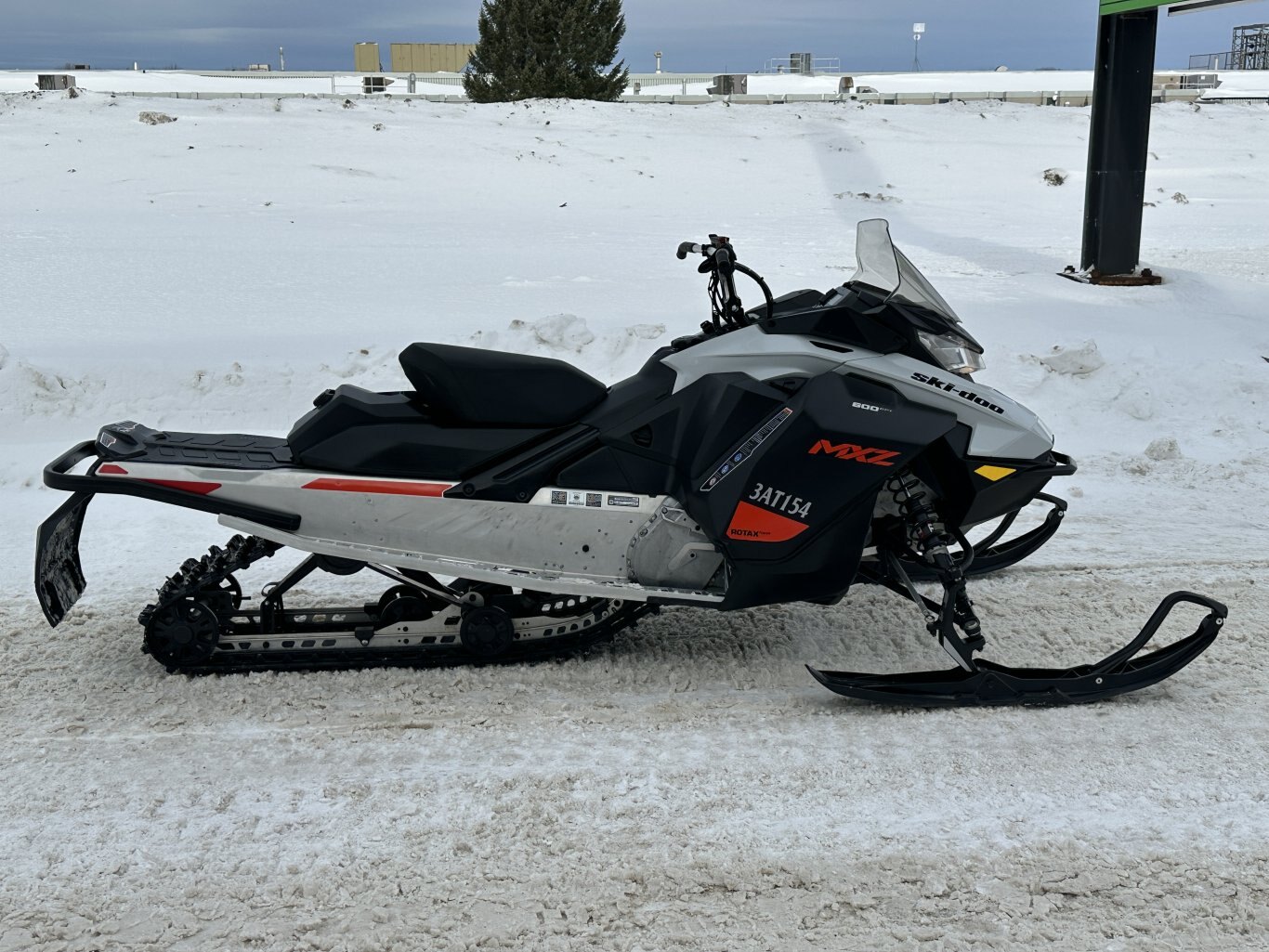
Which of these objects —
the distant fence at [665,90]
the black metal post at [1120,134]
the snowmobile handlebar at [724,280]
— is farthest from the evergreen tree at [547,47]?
the snowmobile handlebar at [724,280]

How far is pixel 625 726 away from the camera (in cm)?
337

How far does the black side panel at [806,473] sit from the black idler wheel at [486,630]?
26.8 inches

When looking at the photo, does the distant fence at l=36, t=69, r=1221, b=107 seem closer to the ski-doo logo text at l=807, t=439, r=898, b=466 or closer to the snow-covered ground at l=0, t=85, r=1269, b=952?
the snow-covered ground at l=0, t=85, r=1269, b=952

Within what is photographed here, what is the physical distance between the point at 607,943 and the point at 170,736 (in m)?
1.52

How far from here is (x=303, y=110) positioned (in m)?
18.1

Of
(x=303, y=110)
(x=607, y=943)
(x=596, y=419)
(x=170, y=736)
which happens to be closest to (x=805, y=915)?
(x=607, y=943)

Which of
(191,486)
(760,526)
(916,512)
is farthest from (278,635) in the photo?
(916,512)

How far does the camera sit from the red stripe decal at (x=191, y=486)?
3539 millimetres

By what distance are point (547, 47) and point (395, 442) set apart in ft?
88.2

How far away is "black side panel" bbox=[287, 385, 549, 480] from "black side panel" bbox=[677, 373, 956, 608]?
1.96 ft

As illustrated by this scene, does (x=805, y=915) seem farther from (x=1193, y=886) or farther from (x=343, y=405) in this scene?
(x=343, y=405)

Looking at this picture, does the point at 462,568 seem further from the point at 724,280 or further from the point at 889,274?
the point at 889,274

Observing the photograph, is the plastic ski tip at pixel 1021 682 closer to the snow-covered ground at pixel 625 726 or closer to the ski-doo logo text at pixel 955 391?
the snow-covered ground at pixel 625 726

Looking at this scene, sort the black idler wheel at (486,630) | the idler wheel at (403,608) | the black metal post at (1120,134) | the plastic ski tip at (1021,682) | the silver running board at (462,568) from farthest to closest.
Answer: the black metal post at (1120,134) → the idler wheel at (403,608) → the black idler wheel at (486,630) → the silver running board at (462,568) → the plastic ski tip at (1021,682)
